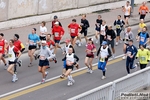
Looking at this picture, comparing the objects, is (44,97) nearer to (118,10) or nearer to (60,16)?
(60,16)

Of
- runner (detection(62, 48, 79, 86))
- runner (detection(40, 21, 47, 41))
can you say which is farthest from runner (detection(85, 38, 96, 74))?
runner (detection(40, 21, 47, 41))

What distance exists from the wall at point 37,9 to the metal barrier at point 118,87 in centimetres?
1206

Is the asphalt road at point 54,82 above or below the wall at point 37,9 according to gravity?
below

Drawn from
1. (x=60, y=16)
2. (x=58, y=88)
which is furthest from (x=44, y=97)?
(x=60, y=16)

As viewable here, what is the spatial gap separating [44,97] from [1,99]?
1.46 m

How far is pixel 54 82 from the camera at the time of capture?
1594 centimetres

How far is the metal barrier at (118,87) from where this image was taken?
11213 millimetres

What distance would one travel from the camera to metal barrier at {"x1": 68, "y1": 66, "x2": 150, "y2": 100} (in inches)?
441

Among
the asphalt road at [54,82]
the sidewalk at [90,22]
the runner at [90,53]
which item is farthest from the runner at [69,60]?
the sidewalk at [90,22]

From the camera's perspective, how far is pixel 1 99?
1405 cm

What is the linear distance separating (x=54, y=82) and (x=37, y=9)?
423 inches

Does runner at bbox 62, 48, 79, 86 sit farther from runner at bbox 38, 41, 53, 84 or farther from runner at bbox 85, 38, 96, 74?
runner at bbox 85, 38, 96, 74

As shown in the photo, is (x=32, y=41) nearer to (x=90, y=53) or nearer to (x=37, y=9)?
(x=90, y=53)

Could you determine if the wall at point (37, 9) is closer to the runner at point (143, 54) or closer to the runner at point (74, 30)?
the runner at point (74, 30)
